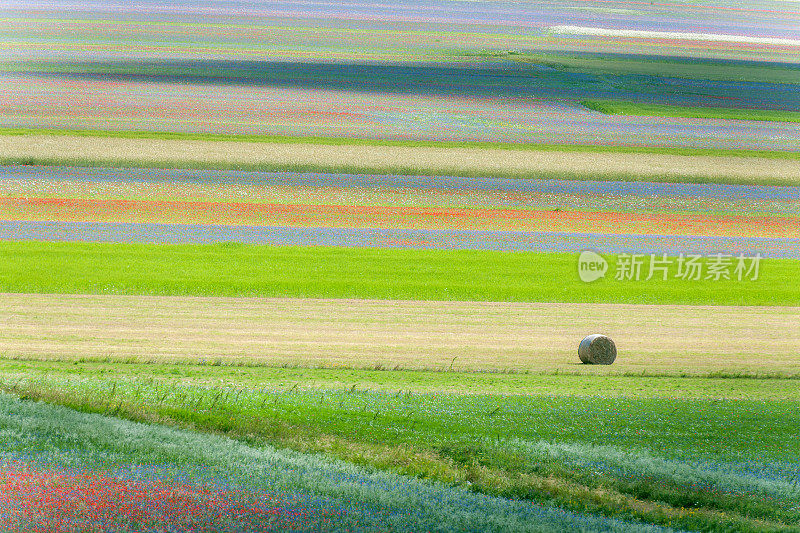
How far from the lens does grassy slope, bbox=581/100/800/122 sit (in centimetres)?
6050

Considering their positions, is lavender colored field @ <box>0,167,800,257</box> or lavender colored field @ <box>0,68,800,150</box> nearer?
lavender colored field @ <box>0,167,800,257</box>

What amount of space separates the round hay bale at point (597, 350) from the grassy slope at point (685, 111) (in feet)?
135

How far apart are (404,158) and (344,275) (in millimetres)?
18548

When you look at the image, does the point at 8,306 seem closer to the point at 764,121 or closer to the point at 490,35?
the point at 764,121

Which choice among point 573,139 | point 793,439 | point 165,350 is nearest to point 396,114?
point 573,139

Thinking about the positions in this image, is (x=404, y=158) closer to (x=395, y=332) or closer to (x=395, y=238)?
(x=395, y=238)

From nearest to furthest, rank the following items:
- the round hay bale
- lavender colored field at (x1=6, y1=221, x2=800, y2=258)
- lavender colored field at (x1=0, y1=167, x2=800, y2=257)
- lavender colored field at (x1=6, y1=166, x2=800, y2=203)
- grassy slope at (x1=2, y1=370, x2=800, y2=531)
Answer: grassy slope at (x1=2, y1=370, x2=800, y2=531), the round hay bale, lavender colored field at (x1=6, y1=221, x2=800, y2=258), lavender colored field at (x1=0, y1=167, x2=800, y2=257), lavender colored field at (x1=6, y1=166, x2=800, y2=203)

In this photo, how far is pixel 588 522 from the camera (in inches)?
459

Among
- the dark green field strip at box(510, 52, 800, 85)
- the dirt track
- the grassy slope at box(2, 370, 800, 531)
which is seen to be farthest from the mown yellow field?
the dark green field strip at box(510, 52, 800, 85)

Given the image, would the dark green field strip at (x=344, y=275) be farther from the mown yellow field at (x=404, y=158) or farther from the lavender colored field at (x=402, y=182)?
the mown yellow field at (x=404, y=158)

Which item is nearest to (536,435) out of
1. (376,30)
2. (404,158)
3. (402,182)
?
(402,182)

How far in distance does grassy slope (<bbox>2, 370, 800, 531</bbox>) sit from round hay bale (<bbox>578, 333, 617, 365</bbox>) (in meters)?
2.28

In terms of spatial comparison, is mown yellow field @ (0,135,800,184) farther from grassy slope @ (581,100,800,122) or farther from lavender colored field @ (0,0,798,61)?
lavender colored field @ (0,0,798,61)

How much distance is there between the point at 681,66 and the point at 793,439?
72742mm
